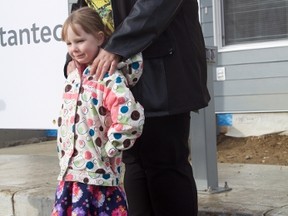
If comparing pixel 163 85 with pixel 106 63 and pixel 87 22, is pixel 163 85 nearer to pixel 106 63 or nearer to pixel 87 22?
pixel 106 63

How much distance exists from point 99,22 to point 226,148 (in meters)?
4.37

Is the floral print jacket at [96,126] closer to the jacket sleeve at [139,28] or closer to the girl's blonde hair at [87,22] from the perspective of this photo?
the jacket sleeve at [139,28]

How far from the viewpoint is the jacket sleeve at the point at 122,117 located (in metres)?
2.63

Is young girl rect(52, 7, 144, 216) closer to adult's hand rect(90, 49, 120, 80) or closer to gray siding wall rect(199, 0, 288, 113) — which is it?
adult's hand rect(90, 49, 120, 80)

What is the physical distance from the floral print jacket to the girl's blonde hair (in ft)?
0.56

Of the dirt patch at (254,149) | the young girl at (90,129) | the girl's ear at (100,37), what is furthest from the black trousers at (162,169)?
the dirt patch at (254,149)

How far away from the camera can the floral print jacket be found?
2.67 meters

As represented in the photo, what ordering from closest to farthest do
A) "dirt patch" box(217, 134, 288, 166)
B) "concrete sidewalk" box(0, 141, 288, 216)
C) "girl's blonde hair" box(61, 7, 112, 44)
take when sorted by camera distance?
1. "girl's blonde hair" box(61, 7, 112, 44)
2. "concrete sidewalk" box(0, 141, 288, 216)
3. "dirt patch" box(217, 134, 288, 166)

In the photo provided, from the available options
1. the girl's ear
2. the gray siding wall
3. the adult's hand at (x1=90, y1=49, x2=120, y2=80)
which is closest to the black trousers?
the adult's hand at (x1=90, y1=49, x2=120, y2=80)

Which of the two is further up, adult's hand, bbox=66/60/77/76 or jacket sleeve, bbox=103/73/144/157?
adult's hand, bbox=66/60/77/76

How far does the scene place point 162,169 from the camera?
2830mm

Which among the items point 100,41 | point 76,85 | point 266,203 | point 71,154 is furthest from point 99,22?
point 266,203

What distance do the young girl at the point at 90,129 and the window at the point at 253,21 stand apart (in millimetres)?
4512

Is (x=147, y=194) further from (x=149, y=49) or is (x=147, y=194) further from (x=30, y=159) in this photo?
(x=30, y=159)
